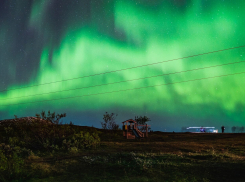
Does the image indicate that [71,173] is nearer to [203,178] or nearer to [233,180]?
[203,178]

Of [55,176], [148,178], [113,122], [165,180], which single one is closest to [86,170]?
[55,176]

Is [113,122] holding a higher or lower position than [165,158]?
higher

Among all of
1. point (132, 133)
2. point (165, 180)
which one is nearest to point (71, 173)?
A: point (165, 180)

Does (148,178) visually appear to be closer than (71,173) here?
Yes

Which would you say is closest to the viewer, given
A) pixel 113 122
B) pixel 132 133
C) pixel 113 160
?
Result: pixel 113 160

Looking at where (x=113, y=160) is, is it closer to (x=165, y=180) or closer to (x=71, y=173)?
(x=71, y=173)

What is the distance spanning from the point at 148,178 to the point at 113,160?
475 centimetres

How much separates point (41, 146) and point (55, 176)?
37.7 feet

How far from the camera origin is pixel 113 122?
42781 millimetres

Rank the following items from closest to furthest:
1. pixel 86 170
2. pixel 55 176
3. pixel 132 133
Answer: pixel 55 176, pixel 86 170, pixel 132 133

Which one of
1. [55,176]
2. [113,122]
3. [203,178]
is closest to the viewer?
[203,178]

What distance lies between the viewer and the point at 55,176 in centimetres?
1123

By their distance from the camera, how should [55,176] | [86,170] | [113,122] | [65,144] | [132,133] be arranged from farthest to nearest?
[113,122]
[132,133]
[65,144]
[86,170]
[55,176]

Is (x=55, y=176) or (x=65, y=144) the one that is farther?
(x=65, y=144)
